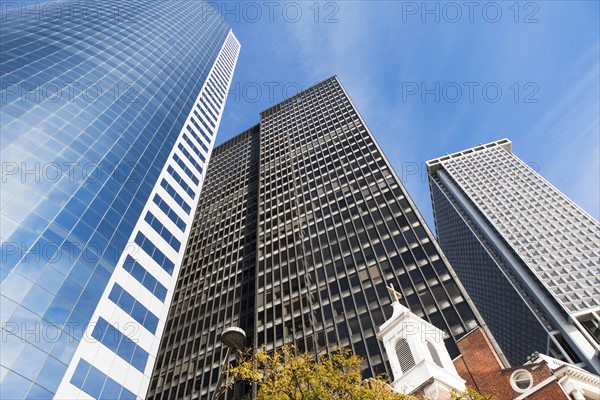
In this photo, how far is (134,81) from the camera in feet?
185

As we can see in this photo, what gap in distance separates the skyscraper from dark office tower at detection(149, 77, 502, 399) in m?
19.8

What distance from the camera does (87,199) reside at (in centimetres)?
3628

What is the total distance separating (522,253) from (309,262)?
64852 mm

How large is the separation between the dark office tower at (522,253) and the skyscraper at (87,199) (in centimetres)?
8055

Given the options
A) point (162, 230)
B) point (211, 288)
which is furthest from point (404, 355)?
point (211, 288)

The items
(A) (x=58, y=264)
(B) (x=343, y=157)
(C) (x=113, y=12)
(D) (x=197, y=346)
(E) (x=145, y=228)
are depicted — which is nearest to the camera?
(A) (x=58, y=264)

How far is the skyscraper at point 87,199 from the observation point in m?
27.2

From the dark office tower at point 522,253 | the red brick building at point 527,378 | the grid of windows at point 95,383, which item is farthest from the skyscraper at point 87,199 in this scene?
the dark office tower at point 522,253

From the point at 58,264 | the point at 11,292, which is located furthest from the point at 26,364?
the point at 58,264

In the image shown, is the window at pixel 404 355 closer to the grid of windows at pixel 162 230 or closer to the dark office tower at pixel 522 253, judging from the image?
the grid of windows at pixel 162 230

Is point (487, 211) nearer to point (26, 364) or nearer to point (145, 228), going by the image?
point (145, 228)

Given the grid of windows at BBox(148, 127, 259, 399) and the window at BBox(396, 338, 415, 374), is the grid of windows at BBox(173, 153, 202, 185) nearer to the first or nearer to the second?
the grid of windows at BBox(148, 127, 259, 399)

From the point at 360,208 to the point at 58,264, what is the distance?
47.3m

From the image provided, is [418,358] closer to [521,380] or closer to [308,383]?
[521,380]
